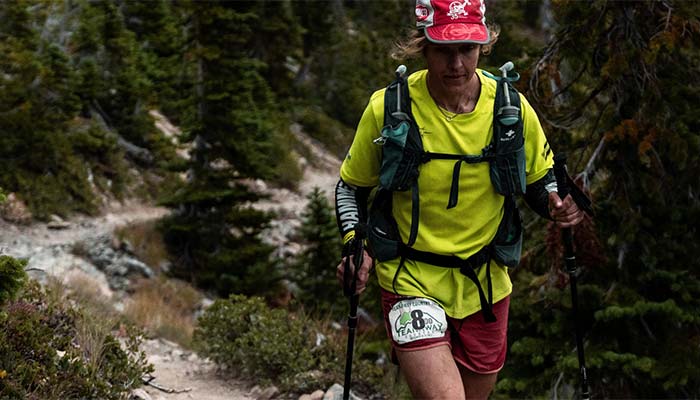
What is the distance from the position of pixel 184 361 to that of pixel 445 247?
5967 mm

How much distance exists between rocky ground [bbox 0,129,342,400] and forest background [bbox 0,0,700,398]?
1.37 feet

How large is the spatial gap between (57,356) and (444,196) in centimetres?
326

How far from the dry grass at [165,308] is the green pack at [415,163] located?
6.67 m

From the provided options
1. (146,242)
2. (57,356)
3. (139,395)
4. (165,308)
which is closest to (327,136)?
(146,242)

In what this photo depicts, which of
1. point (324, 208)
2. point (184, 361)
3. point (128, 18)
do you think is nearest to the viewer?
point (184, 361)

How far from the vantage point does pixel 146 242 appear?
64.0ft

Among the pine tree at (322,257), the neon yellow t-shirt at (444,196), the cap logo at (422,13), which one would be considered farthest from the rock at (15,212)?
the cap logo at (422,13)

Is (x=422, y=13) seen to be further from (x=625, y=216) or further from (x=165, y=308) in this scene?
(x=165, y=308)

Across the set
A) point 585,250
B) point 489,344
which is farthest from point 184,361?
point 489,344

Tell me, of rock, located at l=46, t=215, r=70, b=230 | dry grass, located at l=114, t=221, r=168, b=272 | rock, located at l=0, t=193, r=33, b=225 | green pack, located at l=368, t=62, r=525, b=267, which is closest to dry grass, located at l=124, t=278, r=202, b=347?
dry grass, located at l=114, t=221, r=168, b=272

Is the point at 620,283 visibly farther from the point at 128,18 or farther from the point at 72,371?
the point at 128,18

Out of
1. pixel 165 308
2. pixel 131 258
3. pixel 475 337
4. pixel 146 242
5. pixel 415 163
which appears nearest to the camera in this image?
pixel 415 163

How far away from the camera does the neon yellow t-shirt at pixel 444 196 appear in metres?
3.66

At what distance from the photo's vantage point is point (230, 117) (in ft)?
63.9
